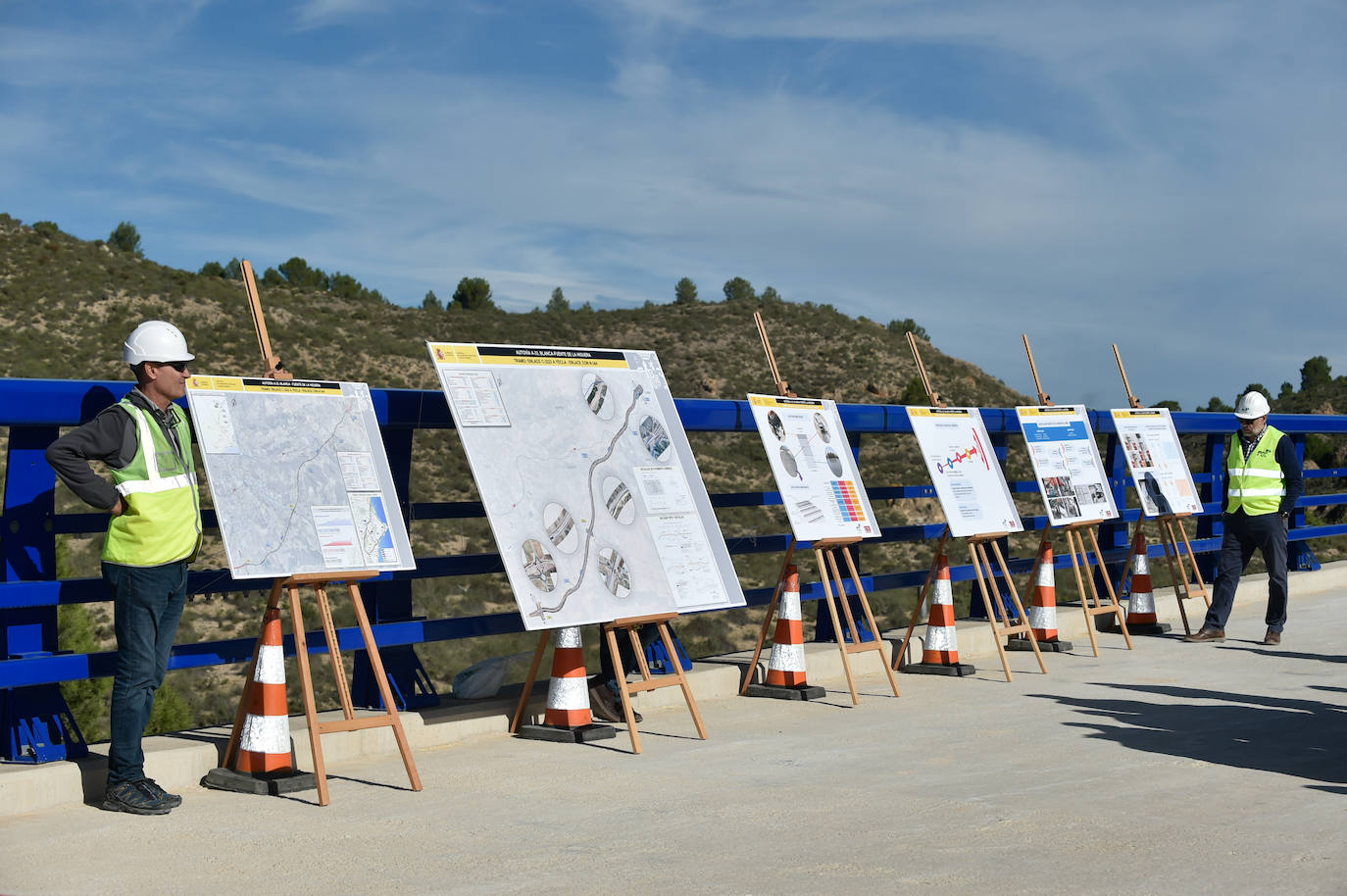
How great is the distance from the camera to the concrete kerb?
618 centimetres

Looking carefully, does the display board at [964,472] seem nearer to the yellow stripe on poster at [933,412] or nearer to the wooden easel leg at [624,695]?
the yellow stripe on poster at [933,412]

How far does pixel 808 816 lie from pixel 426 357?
55977 mm

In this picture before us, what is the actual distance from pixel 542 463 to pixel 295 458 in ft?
4.71

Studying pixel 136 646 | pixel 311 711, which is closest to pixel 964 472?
pixel 311 711

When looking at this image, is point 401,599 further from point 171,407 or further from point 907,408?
point 907,408

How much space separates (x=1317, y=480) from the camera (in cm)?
3866

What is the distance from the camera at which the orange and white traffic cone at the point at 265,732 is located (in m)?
6.63

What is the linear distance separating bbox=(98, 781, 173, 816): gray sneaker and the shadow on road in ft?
16.0

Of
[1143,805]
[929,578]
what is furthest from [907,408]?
[1143,805]

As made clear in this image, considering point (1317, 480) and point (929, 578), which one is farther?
point (1317, 480)


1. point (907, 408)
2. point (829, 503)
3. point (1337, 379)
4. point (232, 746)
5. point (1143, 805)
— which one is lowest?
point (1143, 805)

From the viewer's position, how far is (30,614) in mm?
6547

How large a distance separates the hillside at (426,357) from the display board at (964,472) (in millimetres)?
9551

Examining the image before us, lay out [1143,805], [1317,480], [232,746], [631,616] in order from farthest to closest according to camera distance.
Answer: [1317,480] < [631,616] < [232,746] < [1143,805]
